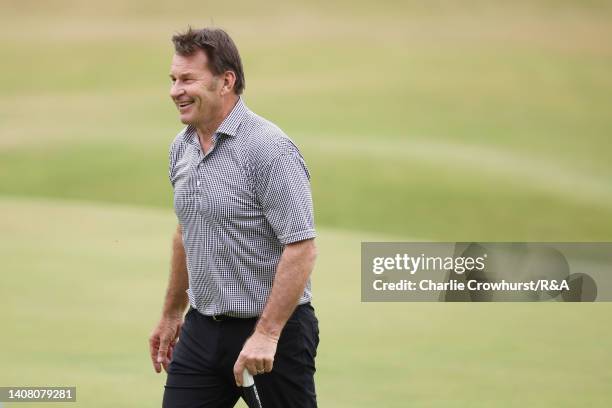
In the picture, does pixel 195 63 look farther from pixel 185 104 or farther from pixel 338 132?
pixel 338 132

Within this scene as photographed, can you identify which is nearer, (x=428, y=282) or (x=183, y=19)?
(x=428, y=282)

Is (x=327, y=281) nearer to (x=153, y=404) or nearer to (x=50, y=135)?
(x=153, y=404)

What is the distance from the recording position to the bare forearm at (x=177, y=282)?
2.60 m

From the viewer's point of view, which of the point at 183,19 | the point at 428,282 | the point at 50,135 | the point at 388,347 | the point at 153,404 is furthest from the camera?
the point at 183,19

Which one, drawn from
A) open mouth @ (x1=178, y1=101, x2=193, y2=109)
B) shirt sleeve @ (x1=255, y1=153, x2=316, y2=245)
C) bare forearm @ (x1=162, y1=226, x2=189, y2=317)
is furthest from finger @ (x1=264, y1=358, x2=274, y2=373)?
open mouth @ (x1=178, y1=101, x2=193, y2=109)

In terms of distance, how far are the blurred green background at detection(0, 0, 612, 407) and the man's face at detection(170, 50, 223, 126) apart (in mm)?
2557

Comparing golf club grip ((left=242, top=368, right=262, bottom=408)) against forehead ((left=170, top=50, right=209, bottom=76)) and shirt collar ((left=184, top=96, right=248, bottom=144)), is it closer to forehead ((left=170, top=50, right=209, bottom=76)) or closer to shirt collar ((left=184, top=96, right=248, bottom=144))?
shirt collar ((left=184, top=96, right=248, bottom=144))

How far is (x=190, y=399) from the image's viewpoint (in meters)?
2.42

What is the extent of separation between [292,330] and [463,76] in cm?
617

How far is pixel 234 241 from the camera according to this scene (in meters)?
2.31

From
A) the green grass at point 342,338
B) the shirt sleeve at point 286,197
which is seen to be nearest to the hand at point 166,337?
the shirt sleeve at point 286,197

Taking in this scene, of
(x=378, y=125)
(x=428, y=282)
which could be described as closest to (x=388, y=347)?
(x=428, y=282)

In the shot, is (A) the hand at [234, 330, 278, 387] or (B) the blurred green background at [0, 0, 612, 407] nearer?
(A) the hand at [234, 330, 278, 387]

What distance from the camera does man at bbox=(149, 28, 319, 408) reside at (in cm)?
225
